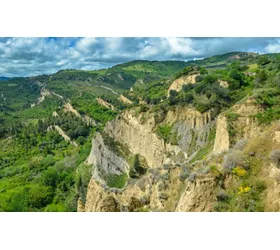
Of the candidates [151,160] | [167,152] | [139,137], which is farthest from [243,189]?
[139,137]

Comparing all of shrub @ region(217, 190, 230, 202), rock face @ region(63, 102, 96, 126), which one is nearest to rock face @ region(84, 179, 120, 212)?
shrub @ region(217, 190, 230, 202)

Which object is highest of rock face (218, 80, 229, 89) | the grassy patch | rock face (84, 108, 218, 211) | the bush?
rock face (218, 80, 229, 89)

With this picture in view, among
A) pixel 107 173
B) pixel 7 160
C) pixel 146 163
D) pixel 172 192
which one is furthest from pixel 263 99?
pixel 7 160

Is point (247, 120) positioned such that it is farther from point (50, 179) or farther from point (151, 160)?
point (50, 179)

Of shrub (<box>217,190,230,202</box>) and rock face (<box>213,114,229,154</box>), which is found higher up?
rock face (<box>213,114,229,154</box>)

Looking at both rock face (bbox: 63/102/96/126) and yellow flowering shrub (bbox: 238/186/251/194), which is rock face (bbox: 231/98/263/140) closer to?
yellow flowering shrub (bbox: 238/186/251/194)

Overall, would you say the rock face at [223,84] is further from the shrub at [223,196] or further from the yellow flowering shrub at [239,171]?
the shrub at [223,196]

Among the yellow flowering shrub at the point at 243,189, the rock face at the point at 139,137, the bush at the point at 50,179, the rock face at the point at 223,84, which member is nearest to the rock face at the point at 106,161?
the rock face at the point at 139,137
